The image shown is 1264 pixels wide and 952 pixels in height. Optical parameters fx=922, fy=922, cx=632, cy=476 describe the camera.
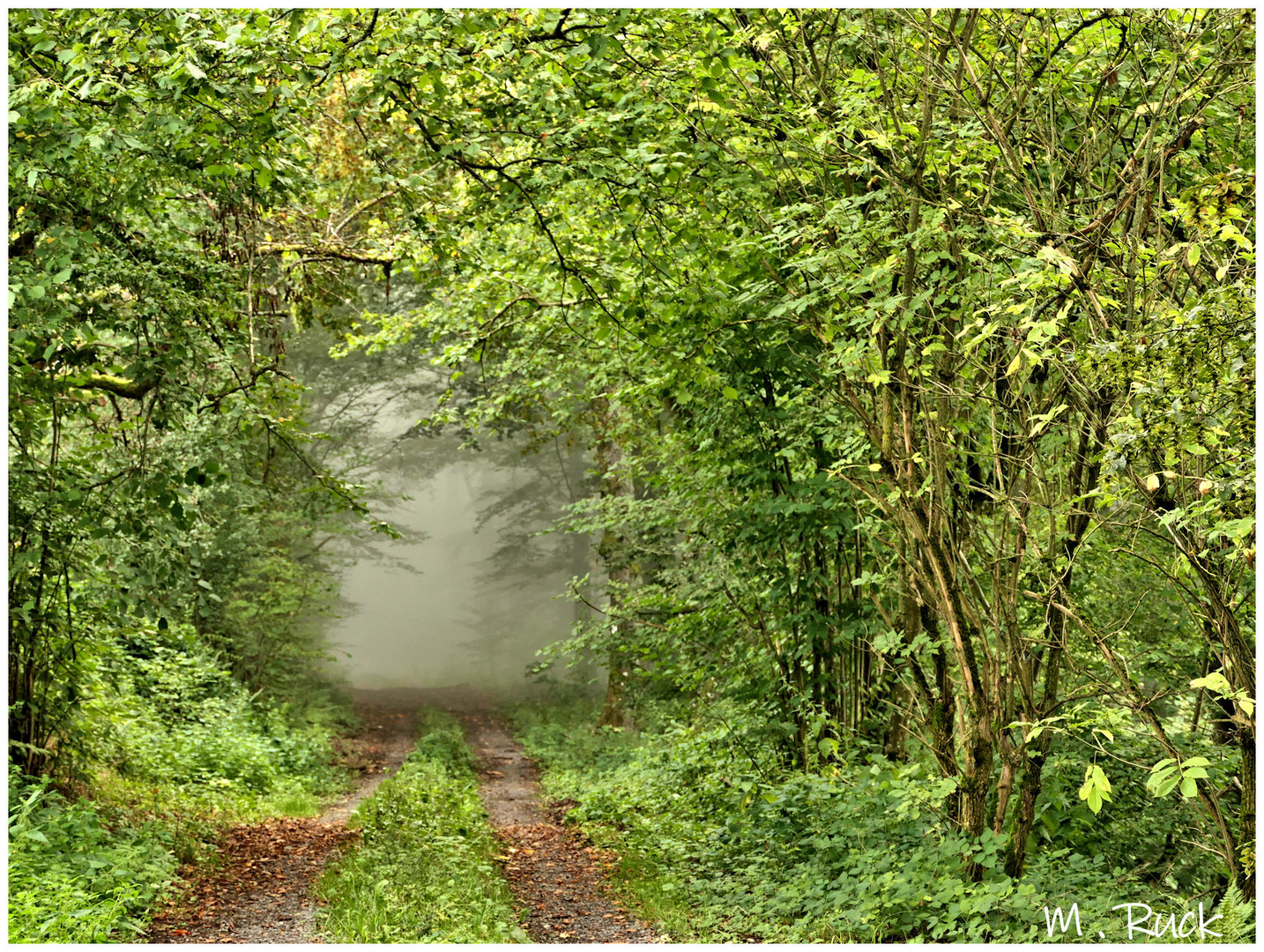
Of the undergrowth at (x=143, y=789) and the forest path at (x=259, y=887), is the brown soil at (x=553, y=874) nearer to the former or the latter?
the forest path at (x=259, y=887)

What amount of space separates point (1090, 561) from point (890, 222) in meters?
3.06

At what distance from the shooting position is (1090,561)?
661cm

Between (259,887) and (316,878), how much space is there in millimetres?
453

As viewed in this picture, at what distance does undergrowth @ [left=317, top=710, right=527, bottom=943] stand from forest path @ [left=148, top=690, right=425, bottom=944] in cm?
24

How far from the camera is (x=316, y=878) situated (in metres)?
7.57

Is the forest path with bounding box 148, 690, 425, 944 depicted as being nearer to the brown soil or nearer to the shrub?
the shrub

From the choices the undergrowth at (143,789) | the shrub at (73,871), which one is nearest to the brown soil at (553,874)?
the undergrowth at (143,789)

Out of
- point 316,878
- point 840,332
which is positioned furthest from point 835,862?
point 316,878

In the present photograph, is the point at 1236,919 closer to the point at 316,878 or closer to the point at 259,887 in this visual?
the point at 316,878

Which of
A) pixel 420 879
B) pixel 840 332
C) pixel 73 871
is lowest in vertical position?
pixel 420 879

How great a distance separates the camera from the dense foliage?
411cm

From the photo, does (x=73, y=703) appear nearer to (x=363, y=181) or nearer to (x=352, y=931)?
(x=352, y=931)

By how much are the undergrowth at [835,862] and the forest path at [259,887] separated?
101 inches

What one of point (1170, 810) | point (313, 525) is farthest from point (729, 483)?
point (313, 525)
